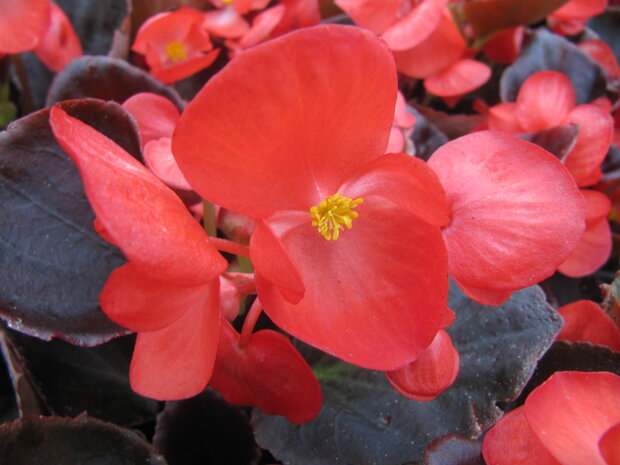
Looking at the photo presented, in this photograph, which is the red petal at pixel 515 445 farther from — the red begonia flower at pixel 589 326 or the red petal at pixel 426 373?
the red begonia flower at pixel 589 326

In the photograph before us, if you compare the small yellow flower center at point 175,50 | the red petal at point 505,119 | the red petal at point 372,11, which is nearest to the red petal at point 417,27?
the red petal at point 372,11

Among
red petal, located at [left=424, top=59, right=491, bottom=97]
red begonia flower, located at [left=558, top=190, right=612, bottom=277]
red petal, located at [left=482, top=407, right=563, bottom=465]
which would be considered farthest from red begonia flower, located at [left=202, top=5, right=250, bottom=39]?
red petal, located at [left=482, top=407, right=563, bottom=465]

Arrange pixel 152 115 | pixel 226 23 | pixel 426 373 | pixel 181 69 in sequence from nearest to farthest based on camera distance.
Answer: pixel 426 373, pixel 152 115, pixel 181 69, pixel 226 23

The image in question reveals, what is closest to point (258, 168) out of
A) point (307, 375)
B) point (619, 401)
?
point (307, 375)

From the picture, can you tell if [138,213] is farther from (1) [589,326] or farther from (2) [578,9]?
(2) [578,9]

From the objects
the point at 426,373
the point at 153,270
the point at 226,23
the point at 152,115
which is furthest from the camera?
the point at 226,23

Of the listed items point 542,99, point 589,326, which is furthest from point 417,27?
point 589,326

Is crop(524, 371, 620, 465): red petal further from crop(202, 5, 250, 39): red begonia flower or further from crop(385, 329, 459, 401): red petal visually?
crop(202, 5, 250, 39): red begonia flower
